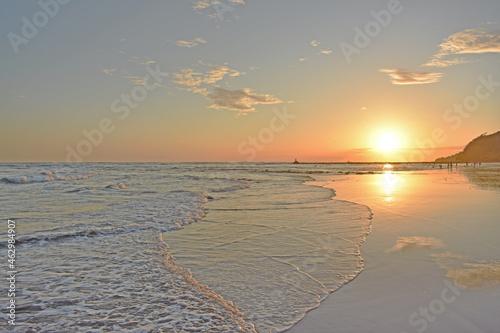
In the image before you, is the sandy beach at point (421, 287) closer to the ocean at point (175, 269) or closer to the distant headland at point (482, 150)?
the ocean at point (175, 269)

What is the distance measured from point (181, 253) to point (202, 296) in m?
2.66

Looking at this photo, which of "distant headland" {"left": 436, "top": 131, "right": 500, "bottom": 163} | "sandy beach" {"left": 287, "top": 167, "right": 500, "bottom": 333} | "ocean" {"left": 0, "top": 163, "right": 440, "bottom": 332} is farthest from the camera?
"distant headland" {"left": 436, "top": 131, "right": 500, "bottom": 163}

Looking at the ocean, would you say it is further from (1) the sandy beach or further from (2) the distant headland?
(2) the distant headland

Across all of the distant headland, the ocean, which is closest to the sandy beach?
the ocean

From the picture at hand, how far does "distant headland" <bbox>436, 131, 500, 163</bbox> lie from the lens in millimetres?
136875

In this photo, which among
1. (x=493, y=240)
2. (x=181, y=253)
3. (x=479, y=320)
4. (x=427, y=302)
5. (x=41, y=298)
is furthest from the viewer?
(x=493, y=240)

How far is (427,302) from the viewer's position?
4.66 meters

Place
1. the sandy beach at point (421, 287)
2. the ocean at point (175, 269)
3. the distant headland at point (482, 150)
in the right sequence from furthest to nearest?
the distant headland at point (482, 150), the ocean at point (175, 269), the sandy beach at point (421, 287)

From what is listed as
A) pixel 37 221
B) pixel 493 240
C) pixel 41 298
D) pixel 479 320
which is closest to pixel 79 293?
pixel 41 298

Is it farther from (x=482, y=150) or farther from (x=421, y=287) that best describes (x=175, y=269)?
(x=482, y=150)

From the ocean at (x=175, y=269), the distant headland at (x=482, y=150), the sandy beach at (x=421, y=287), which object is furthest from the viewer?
the distant headland at (x=482, y=150)

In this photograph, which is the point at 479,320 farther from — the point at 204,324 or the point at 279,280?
the point at 204,324

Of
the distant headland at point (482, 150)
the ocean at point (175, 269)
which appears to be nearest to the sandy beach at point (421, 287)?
the ocean at point (175, 269)

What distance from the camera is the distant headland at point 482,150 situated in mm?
136875
